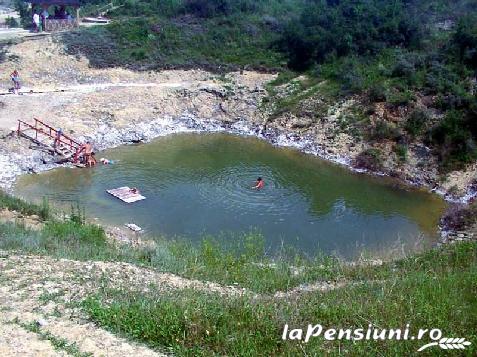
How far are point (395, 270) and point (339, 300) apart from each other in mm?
3635

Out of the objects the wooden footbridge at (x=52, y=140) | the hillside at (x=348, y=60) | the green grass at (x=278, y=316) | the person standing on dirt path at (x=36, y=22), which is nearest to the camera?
the green grass at (x=278, y=316)

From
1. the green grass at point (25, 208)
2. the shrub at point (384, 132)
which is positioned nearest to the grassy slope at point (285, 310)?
the green grass at point (25, 208)

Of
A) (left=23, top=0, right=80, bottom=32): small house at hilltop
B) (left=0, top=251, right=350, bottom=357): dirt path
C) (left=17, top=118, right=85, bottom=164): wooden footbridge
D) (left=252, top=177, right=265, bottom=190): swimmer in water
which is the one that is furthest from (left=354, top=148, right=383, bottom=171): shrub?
(left=23, top=0, right=80, bottom=32): small house at hilltop

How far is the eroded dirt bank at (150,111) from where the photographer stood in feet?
91.0

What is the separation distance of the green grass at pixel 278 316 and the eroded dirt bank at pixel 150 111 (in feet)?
56.3

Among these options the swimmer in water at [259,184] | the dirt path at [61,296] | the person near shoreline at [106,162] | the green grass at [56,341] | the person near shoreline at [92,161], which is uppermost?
Result: the green grass at [56,341]

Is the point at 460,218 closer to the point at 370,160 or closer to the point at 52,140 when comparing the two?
the point at 370,160

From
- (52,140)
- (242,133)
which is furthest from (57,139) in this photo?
(242,133)

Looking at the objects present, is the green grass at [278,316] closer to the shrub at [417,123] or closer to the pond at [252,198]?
the pond at [252,198]

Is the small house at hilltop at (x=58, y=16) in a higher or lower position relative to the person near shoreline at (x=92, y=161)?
higher

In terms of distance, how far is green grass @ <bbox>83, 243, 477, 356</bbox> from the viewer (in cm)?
855

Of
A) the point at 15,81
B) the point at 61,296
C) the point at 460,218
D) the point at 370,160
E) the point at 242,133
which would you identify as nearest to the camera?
the point at 61,296

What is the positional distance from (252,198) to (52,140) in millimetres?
11283

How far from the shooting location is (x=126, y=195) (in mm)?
23719
